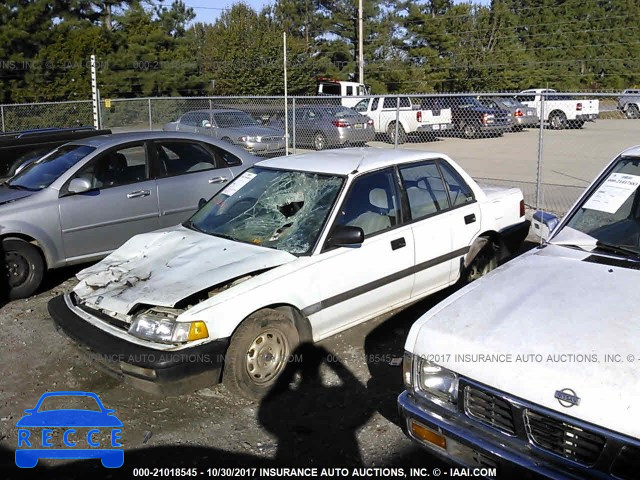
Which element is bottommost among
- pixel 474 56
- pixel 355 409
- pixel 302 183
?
pixel 355 409

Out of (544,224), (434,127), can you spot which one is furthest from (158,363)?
(434,127)

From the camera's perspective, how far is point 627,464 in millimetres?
2359

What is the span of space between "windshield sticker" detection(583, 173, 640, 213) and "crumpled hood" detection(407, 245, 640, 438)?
1.83ft

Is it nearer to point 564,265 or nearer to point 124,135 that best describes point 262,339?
point 564,265

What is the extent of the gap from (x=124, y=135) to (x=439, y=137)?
15.3 meters

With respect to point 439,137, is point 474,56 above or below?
above

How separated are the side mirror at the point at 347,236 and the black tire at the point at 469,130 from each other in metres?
17.8

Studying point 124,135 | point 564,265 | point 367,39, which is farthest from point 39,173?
point 367,39

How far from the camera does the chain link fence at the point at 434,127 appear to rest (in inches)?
574

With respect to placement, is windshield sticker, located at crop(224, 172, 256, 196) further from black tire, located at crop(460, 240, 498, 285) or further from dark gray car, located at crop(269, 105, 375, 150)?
dark gray car, located at crop(269, 105, 375, 150)

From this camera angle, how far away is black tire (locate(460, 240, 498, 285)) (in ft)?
19.0

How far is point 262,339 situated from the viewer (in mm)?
4199

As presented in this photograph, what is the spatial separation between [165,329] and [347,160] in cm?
218

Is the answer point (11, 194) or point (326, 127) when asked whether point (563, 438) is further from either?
point (326, 127)
